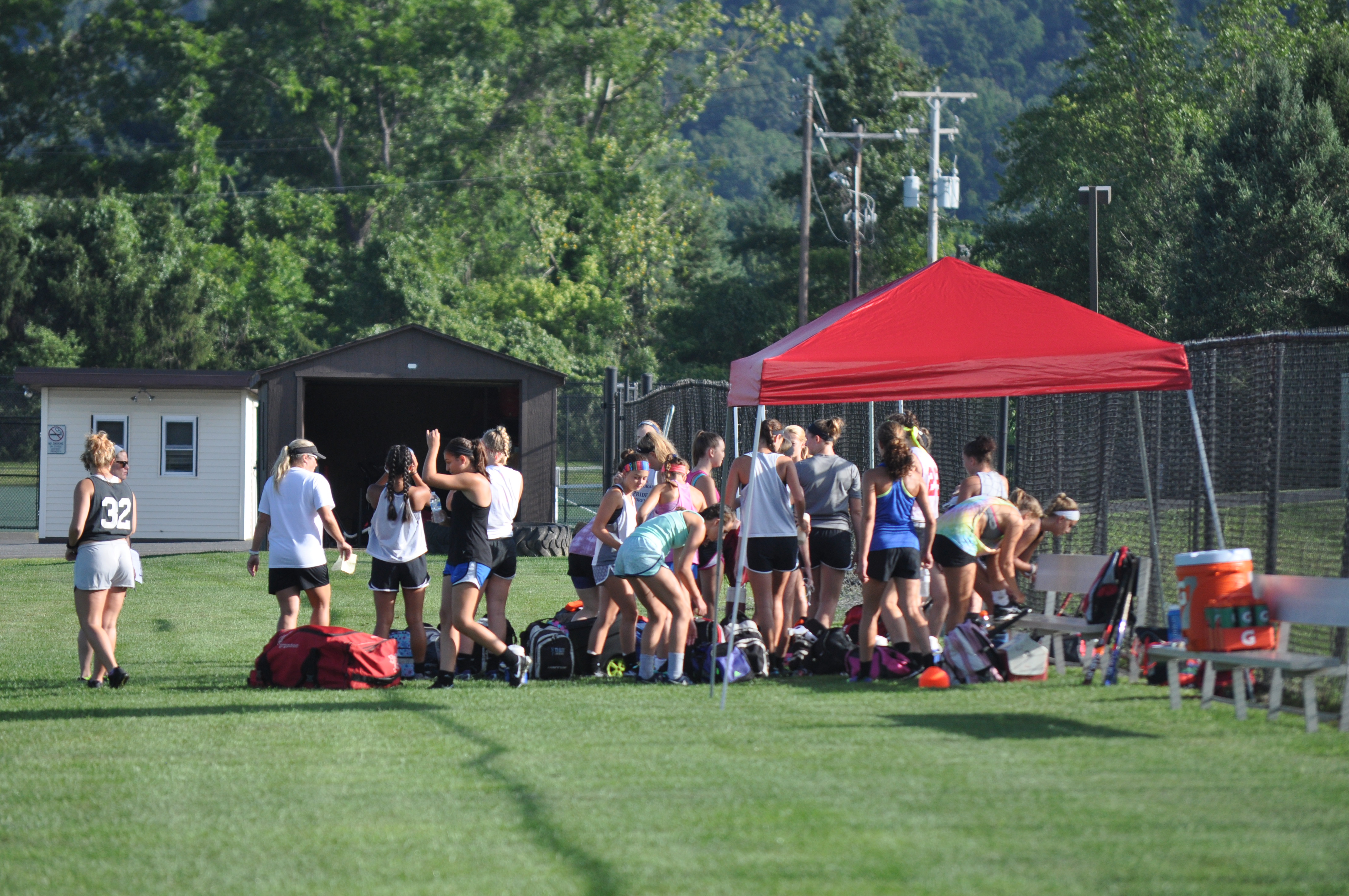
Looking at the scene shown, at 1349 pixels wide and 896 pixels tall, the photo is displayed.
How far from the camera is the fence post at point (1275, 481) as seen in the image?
26.3ft

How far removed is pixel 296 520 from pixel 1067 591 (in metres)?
5.21

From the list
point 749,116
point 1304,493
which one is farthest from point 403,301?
point 749,116

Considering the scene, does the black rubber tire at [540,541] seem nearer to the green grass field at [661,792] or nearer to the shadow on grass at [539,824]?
the green grass field at [661,792]

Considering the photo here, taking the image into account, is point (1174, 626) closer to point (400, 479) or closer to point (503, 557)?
point (503, 557)

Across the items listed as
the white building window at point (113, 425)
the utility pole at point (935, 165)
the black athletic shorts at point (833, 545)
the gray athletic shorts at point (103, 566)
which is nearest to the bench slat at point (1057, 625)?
the black athletic shorts at point (833, 545)

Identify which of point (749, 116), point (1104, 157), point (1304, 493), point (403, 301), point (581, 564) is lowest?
point (581, 564)

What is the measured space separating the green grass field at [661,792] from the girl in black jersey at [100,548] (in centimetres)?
36

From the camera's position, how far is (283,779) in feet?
20.6

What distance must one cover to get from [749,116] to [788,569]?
108m

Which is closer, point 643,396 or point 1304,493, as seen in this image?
point 1304,493

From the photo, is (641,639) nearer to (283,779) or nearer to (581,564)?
(581,564)

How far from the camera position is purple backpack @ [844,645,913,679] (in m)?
9.16

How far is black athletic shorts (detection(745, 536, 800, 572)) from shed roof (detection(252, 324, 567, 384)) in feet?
40.2

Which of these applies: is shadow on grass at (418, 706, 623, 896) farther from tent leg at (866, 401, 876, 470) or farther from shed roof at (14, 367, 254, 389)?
shed roof at (14, 367, 254, 389)
